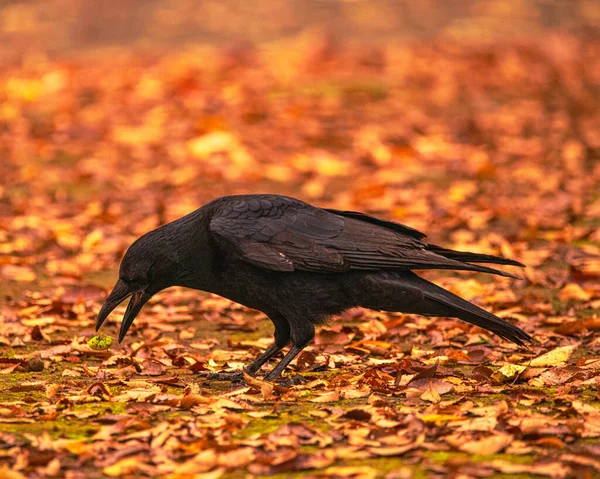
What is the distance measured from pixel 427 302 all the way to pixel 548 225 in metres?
4.10

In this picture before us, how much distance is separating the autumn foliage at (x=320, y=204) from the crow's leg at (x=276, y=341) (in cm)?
18

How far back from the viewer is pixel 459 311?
4988 mm

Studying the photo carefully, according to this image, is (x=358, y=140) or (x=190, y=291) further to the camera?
(x=358, y=140)

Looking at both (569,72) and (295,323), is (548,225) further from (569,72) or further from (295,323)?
(569,72)

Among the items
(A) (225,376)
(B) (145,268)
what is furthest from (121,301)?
(A) (225,376)

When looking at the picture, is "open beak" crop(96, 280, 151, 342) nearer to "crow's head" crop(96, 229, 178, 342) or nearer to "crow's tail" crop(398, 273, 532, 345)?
"crow's head" crop(96, 229, 178, 342)

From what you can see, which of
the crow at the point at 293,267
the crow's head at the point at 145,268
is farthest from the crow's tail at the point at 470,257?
the crow's head at the point at 145,268

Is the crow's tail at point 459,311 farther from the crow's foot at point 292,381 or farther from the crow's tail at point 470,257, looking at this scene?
the crow's foot at point 292,381

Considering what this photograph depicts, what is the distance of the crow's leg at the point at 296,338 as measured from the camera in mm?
5133

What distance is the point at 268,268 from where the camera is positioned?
5.05 meters

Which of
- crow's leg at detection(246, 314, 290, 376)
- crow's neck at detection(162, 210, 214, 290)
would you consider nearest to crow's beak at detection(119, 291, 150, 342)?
crow's neck at detection(162, 210, 214, 290)

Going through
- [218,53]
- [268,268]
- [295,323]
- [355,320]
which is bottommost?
[355,320]

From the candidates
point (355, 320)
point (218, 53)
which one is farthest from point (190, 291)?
point (218, 53)

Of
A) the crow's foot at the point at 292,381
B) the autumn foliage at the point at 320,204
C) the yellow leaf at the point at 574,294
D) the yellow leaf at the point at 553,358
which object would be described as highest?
the autumn foliage at the point at 320,204
